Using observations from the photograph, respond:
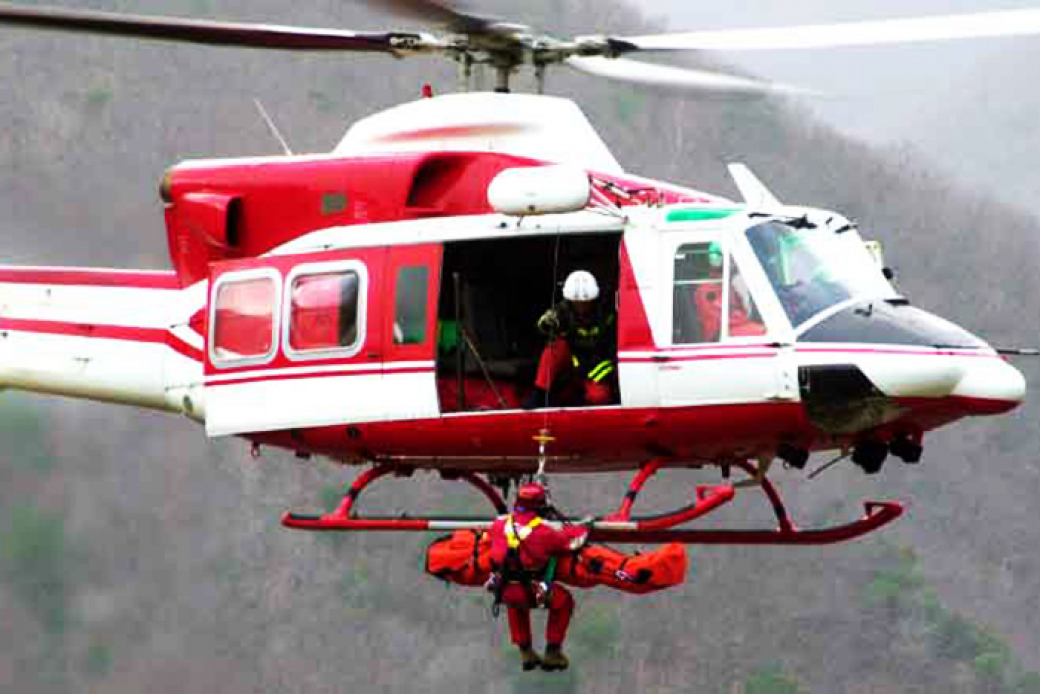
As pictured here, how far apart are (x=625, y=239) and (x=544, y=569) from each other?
192cm

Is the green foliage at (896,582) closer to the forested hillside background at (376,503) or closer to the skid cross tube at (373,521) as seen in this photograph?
the forested hillside background at (376,503)

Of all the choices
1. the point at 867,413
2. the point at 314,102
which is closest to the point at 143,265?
the point at 867,413

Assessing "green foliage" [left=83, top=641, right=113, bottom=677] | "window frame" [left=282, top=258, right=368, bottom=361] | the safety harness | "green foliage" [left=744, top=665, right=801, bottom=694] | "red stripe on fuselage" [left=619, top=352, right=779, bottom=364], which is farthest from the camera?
"green foliage" [left=744, top=665, right=801, bottom=694]

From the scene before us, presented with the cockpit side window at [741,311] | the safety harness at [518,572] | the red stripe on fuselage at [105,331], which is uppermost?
the cockpit side window at [741,311]

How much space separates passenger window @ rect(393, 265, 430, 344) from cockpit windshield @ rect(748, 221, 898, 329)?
2.00 metres

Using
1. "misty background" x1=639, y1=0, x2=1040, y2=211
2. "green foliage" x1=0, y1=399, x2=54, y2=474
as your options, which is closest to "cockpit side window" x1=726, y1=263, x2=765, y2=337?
"green foliage" x1=0, y1=399, x2=54, y2=474

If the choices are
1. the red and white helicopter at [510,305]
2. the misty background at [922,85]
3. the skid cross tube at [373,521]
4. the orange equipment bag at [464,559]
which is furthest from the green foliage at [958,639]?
the orange equipment bag at [464,559]

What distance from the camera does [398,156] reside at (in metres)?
16.2

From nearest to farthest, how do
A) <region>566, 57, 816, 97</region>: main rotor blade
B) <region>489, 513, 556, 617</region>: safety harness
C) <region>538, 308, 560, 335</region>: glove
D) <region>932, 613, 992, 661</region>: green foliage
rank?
<region>489, 513, 556, 617</region>: safety harness → <region>538, 308, 560, 335</region>: glove → <region>566, 57, 816, 97</region>: main rotor blade → <region>932, 613, 992, 661</region>: green foliage

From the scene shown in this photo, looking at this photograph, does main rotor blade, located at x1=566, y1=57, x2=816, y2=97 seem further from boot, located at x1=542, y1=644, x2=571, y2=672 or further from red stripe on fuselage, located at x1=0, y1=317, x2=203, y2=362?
boot, located at x1=542, y1=644, x2=571, y2=672

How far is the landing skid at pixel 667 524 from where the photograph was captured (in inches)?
600

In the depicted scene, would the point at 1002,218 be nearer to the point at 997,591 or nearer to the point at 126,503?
the point at 997,591

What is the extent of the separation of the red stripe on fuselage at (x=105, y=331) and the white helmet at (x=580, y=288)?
2809 mm

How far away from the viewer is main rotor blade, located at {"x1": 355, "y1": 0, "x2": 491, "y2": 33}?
49.3 ft
